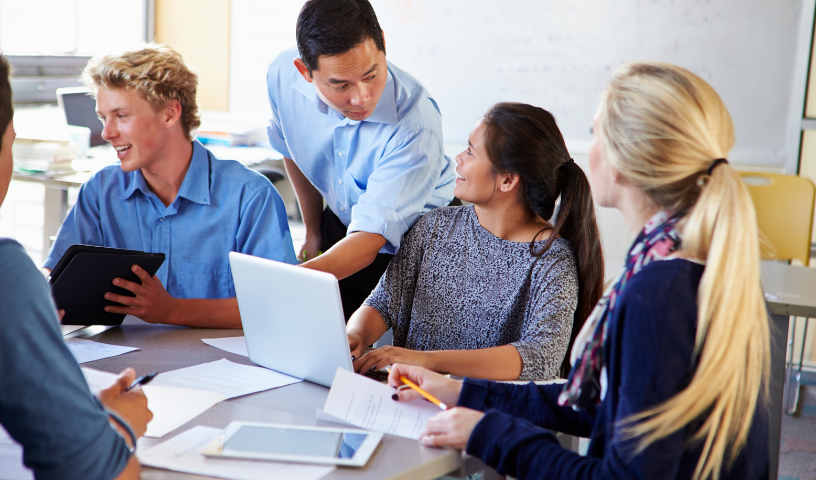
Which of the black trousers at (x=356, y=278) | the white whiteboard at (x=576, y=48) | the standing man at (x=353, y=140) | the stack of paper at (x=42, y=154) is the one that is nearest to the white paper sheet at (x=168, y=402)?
the standing man at (x=353, y=140)

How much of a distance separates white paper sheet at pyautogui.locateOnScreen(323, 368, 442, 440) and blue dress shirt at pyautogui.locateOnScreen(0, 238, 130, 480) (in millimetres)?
437

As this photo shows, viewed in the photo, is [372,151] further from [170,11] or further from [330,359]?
[170,11]

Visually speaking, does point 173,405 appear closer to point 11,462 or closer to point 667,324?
point 11,462

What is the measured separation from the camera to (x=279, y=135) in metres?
2.34

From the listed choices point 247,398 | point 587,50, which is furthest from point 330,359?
point 587,50

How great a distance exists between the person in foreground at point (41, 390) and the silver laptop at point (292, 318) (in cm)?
45

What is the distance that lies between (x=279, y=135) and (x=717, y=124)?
165 centimetres

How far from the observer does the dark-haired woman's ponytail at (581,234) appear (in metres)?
1.54

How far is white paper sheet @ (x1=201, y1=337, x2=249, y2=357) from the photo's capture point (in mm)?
1418

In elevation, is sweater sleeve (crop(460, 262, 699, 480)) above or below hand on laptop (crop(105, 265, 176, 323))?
above

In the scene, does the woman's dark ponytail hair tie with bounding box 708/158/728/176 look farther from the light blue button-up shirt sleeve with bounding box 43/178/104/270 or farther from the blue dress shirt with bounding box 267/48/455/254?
the light blue button-up shirt sleeve with bounding box 43/178/104/270

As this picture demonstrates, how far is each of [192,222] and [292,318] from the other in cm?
61

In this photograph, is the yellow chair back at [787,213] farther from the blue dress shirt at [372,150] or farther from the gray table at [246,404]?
the gray table at [246,404]

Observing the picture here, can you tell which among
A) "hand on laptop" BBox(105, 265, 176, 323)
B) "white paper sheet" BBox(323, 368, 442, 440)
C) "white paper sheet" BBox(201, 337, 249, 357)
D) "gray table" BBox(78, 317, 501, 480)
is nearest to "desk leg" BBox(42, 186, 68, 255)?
"gray table" BBox(78, 317, 501, 480)
